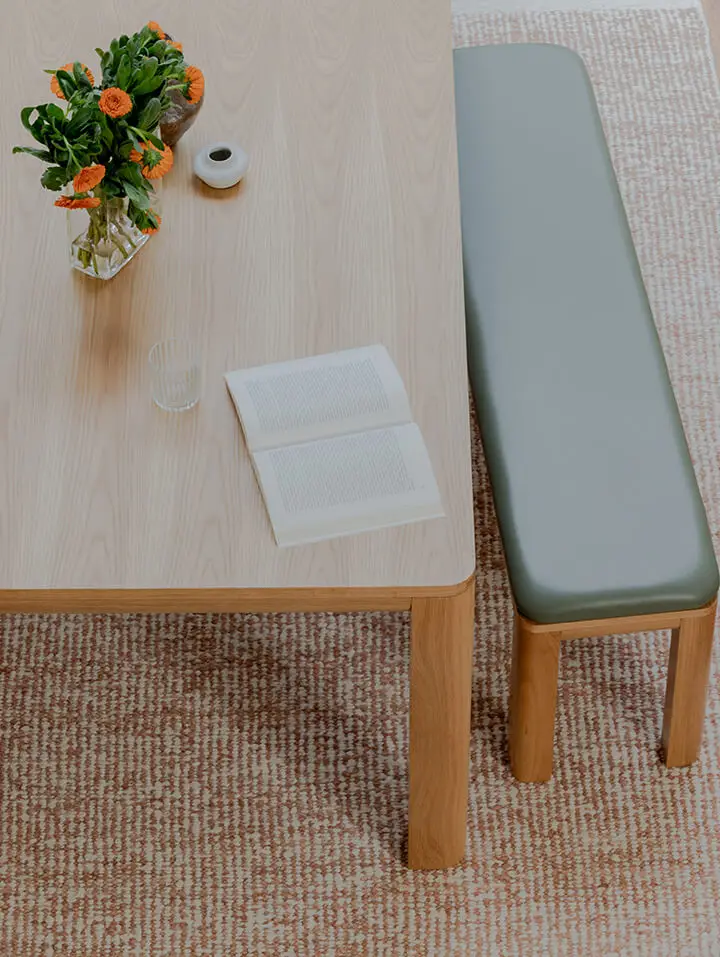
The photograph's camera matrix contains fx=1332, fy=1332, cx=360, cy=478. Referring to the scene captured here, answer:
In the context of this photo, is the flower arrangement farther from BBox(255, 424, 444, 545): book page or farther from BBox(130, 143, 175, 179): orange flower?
BBox(255, 424, 444, 545): book page

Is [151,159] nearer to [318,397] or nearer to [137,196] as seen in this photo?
[137,196]

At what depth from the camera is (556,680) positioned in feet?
6.72

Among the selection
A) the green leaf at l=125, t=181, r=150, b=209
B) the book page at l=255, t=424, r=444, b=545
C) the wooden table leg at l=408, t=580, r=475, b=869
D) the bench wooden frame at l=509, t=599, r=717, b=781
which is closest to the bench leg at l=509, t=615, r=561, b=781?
the bench wooden frame at l=509, t=599, r=717, b=781

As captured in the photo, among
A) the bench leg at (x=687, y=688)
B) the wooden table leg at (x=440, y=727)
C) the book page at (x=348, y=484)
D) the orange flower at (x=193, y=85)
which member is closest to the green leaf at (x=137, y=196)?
the orange flower at (x=193, y=85)

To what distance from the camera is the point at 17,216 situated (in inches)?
83.4

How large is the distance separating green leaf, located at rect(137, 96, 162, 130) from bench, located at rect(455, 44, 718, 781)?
26.0 inches

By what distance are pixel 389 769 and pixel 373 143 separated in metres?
1.05

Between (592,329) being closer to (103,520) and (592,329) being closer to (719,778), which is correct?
(719,778)

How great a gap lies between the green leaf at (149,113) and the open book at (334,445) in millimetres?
368

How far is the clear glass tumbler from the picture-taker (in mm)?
1833

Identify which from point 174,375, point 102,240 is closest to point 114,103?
point 102,240

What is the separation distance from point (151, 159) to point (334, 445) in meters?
0.47

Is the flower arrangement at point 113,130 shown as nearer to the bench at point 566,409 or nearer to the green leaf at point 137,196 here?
the green leaf at point 137,196

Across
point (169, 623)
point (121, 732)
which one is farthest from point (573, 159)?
point (121, 732)
